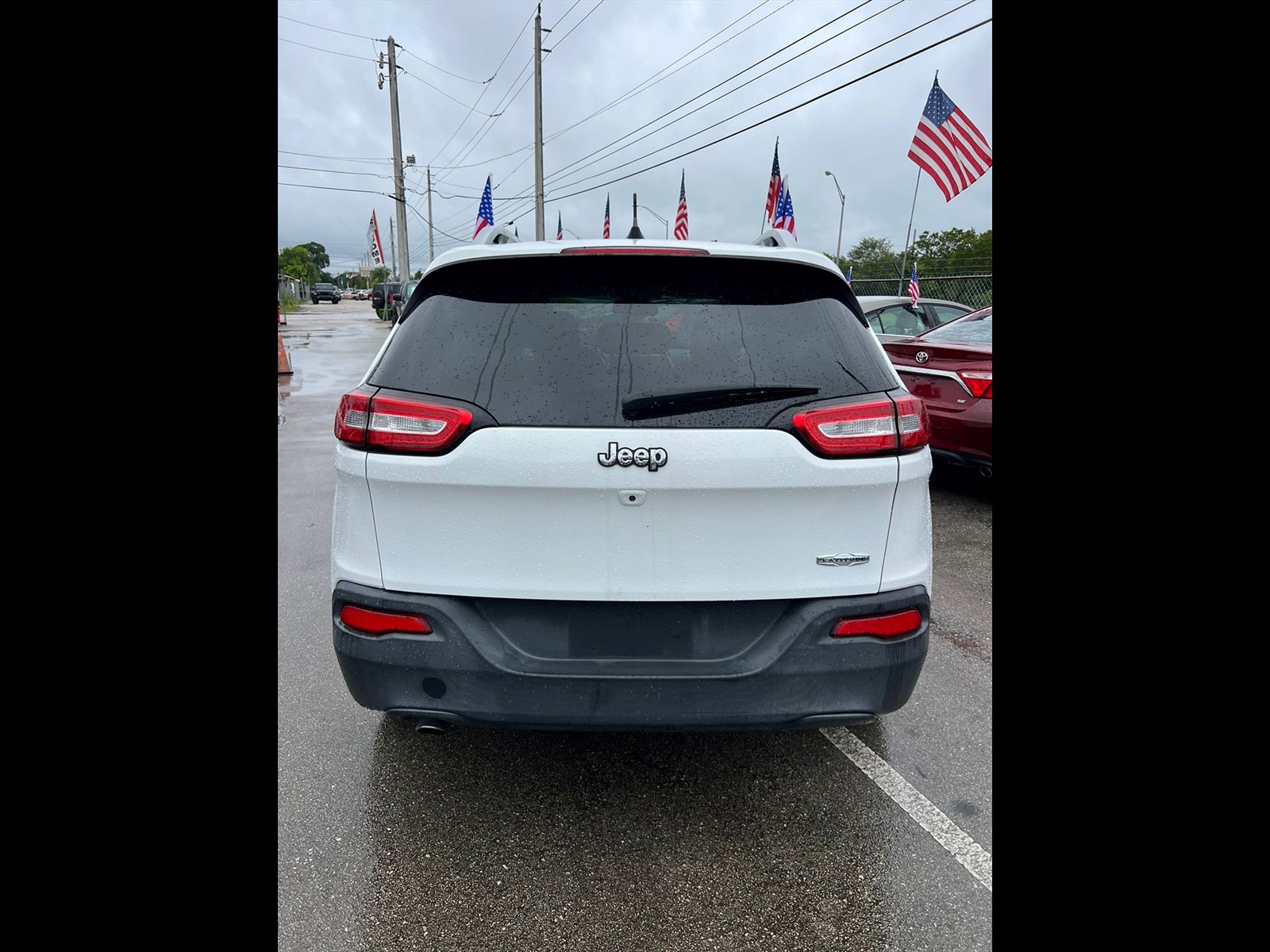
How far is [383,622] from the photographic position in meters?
1.99

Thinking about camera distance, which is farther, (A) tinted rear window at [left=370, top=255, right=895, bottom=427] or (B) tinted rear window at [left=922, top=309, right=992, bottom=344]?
(B) tinted rear window at [left=922, top=309, right=992, bottom=344]

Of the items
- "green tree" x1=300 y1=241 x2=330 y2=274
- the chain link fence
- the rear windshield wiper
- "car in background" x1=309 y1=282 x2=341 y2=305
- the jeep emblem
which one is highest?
"green tree" x1=300 y1=241 x2=330 y2=274

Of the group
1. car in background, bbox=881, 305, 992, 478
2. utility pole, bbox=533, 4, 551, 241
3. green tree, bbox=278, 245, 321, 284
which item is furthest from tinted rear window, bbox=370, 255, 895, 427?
green tree, bbox=278, 245, 321, 284

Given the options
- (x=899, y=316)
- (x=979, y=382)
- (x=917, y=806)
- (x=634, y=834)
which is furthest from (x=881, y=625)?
(x=899, y=316)

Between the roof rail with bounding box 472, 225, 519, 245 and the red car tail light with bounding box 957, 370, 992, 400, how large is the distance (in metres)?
4.10

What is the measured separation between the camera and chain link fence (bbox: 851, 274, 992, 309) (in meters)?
18.6

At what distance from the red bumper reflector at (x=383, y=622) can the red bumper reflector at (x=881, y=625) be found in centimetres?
113

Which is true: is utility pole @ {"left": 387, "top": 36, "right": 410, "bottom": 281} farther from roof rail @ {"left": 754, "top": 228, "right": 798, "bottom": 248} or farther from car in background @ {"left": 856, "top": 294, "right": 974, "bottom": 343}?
roof rail @ {"left": 754, "top": 228, "right": 798, "bottom": 248}

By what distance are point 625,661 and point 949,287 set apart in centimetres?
2212

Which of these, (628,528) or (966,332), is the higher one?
(966,332)

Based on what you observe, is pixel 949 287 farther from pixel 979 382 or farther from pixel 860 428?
pixel 860 428

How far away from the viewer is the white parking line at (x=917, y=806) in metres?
2.15

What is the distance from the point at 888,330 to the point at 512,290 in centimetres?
844
